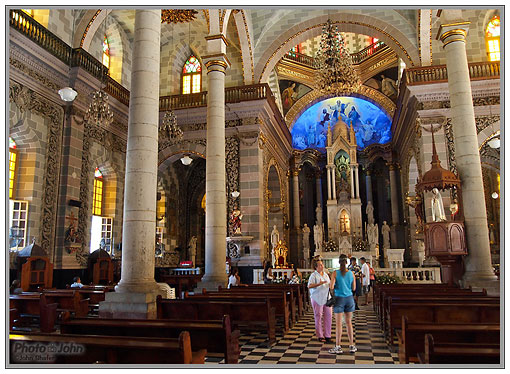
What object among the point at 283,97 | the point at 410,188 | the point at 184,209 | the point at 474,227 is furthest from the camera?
the point at 283,97

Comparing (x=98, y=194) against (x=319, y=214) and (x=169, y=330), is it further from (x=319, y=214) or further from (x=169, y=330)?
(x=319, y=214)

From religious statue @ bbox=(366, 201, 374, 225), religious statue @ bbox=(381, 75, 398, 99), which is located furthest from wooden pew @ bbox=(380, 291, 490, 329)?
religious statue @ bbox=(381, 75, 398, 99)

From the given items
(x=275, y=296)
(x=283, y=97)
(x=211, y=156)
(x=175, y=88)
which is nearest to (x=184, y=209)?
(x=175, y=88)

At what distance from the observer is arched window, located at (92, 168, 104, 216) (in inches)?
684

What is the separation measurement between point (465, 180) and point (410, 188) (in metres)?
10.6

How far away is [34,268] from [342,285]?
33.0ft

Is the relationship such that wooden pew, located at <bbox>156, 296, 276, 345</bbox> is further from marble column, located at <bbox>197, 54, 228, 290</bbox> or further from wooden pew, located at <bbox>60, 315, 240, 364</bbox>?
marble column, located at <bbox>197, 54, 228, 290</bbox>

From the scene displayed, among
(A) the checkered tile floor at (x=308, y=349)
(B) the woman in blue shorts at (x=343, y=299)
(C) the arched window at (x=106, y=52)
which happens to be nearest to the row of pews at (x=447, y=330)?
(A) the checkered tile floor at (x=308, y=349)

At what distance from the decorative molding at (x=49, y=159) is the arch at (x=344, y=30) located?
8837mm

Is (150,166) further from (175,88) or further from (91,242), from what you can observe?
(175,88)

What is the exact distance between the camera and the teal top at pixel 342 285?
6.79m

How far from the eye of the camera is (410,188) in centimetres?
2030

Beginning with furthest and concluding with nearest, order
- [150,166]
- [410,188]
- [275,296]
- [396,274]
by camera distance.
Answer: [410,188]
[396,274]
[275,296]
[150,166]

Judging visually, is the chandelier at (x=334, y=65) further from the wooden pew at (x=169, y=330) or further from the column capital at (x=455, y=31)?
the wooden pew at (x=169, y=330)
